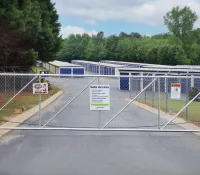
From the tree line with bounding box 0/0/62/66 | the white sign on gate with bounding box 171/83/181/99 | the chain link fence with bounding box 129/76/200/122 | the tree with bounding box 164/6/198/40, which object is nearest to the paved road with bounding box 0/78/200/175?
the white sign on gate with bounding box 171/83/181/99

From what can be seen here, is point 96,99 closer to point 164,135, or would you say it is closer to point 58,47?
point 164,135

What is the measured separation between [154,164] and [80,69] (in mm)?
55977

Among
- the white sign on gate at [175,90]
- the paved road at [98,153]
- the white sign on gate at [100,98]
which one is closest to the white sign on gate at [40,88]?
the paved road at [98,153]

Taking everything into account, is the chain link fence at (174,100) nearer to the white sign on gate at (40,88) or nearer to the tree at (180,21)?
the white sign on gate at (40,88)

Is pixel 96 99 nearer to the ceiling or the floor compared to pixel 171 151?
nearer to the ceiling

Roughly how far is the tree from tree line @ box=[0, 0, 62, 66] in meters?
72.6

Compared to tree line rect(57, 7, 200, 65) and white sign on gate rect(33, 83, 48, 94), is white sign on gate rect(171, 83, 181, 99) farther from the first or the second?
tree line rect(57, 7, 200, 65)

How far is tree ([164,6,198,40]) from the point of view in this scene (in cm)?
10681

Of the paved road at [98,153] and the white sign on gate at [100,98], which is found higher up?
the white sign on gate at [100,98]

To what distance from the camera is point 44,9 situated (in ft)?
116

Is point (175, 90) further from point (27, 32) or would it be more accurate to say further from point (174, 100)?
point (27, 32)

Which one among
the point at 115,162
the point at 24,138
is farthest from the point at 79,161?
the point at 24,138

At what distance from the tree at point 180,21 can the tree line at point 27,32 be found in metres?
72.6

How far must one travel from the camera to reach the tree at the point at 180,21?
4205 inches
